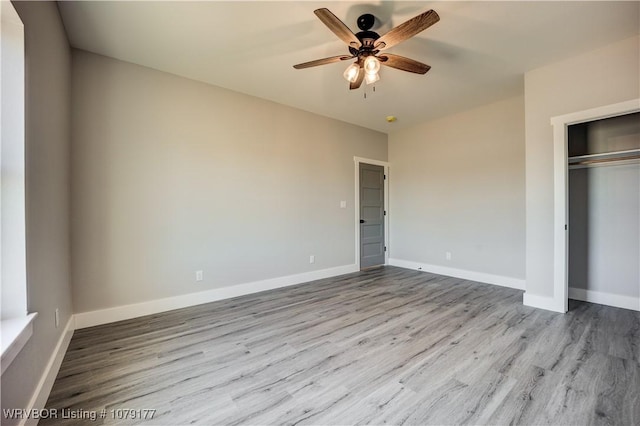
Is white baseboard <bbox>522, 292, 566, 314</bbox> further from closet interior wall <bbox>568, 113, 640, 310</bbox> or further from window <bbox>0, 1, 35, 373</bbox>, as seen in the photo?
window <bbox>0, 1, 35, 373</bbox>

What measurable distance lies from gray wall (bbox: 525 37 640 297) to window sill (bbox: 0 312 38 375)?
4338 mm

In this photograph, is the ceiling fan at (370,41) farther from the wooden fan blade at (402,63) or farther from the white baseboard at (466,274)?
the white baseboard at (466,274)

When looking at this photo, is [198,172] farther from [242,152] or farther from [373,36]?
[373,36]

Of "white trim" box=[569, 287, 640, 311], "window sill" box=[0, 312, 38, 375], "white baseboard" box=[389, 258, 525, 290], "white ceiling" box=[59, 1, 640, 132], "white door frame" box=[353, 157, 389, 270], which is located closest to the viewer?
"window sill" box=[0, 312, 38, 375]

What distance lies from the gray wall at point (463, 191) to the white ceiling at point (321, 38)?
30.8 inches

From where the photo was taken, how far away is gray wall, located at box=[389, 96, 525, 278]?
4059 mm

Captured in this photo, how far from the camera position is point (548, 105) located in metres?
3.11

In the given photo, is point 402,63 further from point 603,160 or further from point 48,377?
point 48,377

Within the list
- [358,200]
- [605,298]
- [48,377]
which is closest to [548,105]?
[605,298]

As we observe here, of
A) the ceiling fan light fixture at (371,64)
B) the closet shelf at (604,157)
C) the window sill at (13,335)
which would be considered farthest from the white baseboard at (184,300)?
Result: the closet shelf at (604,157)

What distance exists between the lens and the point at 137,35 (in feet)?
8.30

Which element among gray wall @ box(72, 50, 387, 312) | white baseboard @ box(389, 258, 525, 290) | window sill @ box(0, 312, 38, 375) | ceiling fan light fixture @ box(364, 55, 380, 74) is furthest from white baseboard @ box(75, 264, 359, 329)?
ceiling fan light fixture @ box(364, 55, 380, 74)

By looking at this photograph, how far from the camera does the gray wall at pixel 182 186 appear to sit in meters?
2.79

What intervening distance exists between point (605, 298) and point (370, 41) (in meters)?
3.95
